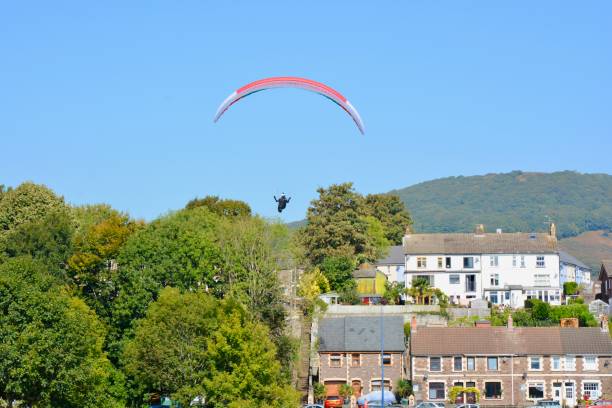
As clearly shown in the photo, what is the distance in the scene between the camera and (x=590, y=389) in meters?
75.9

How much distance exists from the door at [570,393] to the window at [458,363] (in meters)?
6.81

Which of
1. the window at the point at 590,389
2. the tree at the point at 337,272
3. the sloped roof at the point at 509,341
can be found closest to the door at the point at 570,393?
the window at the point at 590,389

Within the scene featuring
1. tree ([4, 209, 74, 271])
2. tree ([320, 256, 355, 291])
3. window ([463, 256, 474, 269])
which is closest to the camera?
tree ([4, 209, 74, 271])

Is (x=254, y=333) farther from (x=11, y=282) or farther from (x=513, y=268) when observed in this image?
(x=513, y=268)

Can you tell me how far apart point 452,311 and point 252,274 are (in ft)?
54.6

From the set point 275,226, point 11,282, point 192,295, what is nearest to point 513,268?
point 275,226

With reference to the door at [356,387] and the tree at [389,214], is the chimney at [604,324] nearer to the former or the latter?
the door at [356,387]

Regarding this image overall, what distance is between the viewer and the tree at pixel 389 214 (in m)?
135

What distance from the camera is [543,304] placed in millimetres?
84938

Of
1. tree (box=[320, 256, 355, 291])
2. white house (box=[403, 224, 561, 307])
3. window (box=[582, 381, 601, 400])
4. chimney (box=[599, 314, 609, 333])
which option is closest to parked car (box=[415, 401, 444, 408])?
window (box=[582, 381, 601, 400])

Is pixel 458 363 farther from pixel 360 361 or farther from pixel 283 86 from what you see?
pixel 283 86

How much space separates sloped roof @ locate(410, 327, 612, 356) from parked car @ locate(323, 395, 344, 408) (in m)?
6.15

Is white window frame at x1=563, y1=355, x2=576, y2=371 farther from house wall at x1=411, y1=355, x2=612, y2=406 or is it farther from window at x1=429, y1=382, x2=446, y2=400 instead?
window at x1=429, y1=382, x2=446, y2=400

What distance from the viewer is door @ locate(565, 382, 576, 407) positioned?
A: 7544 centimetres
